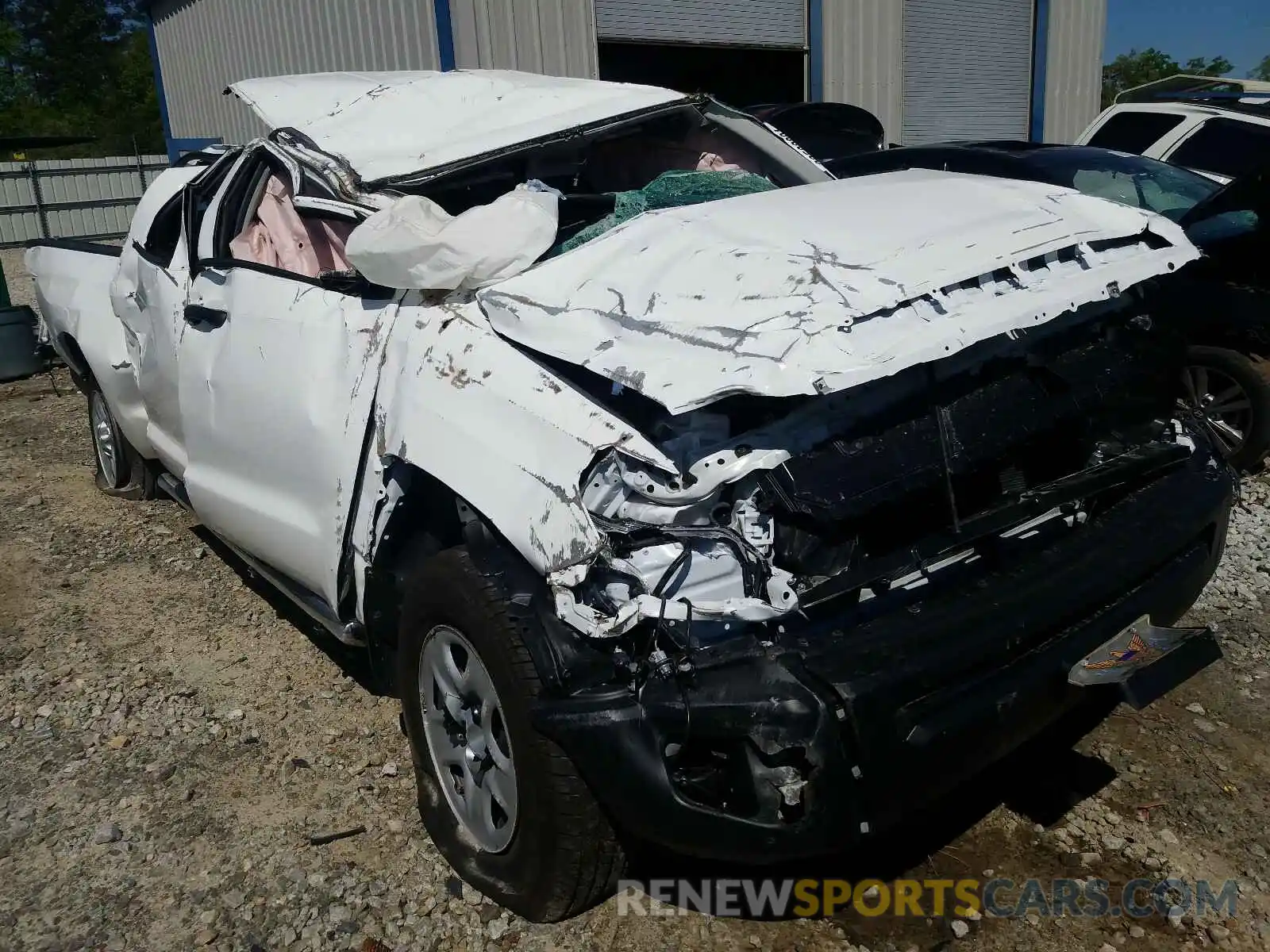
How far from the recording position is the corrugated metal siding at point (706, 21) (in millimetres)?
10312

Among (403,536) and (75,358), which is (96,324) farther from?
(403,536)

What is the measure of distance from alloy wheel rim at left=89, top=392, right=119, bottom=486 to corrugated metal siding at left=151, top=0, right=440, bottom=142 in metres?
5.25

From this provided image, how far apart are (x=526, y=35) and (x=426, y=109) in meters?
6.68

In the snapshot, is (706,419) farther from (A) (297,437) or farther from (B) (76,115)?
(B) (76,115)

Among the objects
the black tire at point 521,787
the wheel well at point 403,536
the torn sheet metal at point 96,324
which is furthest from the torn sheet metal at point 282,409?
the torn sheet metal at point 96,324

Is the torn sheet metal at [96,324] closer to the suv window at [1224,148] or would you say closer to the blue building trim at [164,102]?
Answer: the suv window at [1224,148]

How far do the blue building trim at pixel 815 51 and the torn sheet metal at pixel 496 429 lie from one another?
34.1ft

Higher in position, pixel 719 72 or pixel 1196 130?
pixel 719 72

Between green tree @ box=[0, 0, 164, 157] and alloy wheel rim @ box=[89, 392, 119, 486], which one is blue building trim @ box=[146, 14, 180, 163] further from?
green tree @ box=[0, 0, 164, 157]

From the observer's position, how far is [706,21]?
11.1m

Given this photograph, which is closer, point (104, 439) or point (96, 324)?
point (96, 324)

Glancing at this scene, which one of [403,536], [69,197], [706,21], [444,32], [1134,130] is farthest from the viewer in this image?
[69,197]

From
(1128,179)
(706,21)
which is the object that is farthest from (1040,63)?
(1128,179)

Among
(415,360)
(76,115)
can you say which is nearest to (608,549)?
(415,360)
